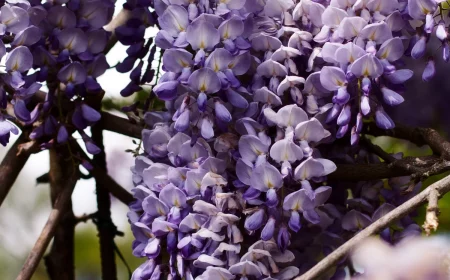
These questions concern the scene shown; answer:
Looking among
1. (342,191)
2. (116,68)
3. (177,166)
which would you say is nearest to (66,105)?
(116,68)

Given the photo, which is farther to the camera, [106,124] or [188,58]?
[106,124]

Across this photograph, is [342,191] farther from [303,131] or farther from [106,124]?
[106,124]

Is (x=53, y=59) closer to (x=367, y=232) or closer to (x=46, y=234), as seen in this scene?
(x=46, y=234)

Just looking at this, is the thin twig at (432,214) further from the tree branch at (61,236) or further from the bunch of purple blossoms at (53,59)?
the tree branch at (61,236)

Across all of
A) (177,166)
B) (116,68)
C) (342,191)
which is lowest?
(342,191)

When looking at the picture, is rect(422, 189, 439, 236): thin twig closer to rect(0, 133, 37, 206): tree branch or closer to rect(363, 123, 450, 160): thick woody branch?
rect(363, 123, 450, 160): thick woody branch

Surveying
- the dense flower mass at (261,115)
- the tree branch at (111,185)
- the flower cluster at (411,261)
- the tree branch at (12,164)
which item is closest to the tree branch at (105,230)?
the tree branch at (111,185)
